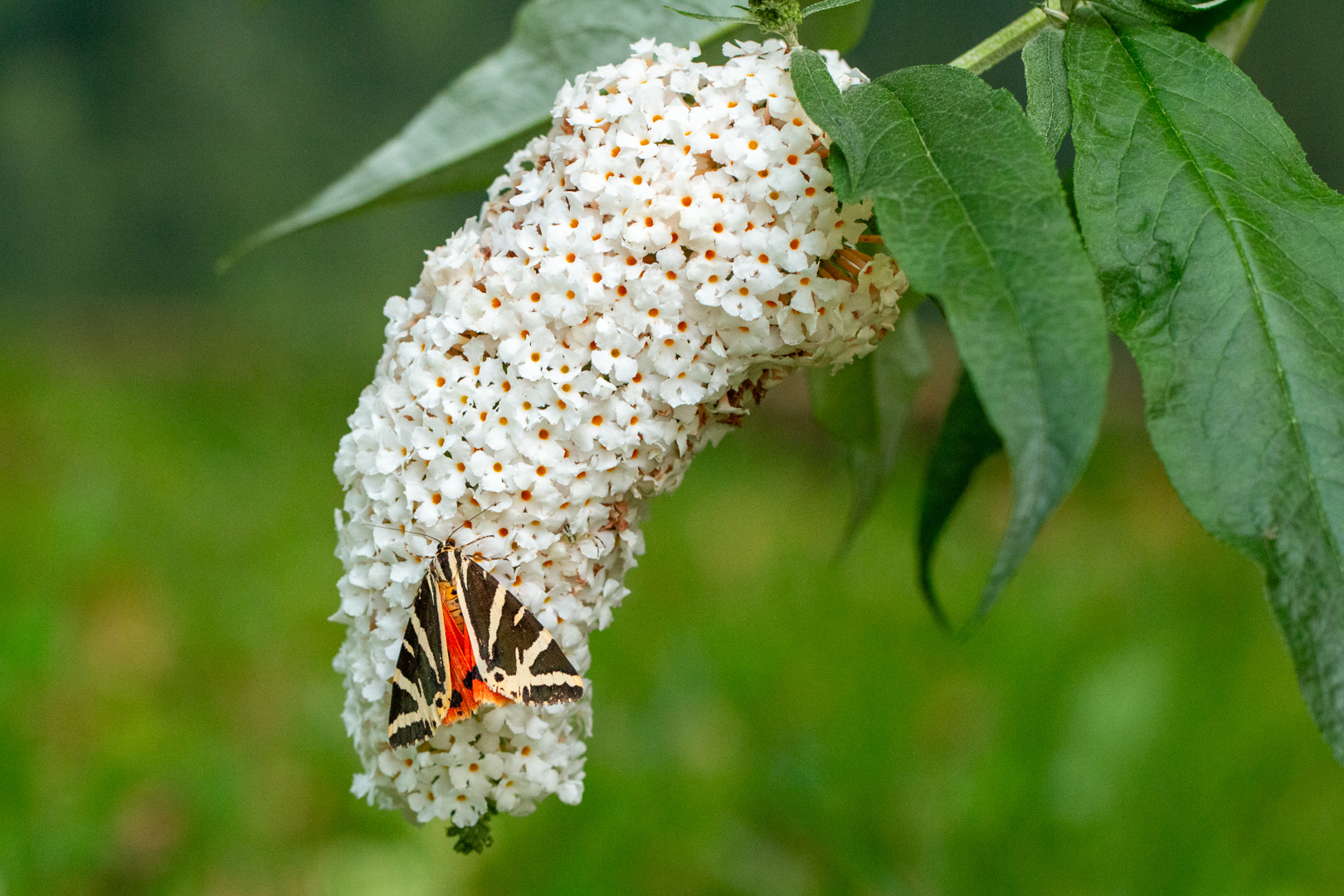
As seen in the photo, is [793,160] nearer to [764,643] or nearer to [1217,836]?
[1217,836]

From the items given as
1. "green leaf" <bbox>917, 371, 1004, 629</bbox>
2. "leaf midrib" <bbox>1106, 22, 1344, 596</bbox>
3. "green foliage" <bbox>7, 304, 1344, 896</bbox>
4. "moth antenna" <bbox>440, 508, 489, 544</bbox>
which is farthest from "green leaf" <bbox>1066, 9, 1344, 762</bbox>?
"green foliage" <bbox>7, 304, 1344, 896</bbox>

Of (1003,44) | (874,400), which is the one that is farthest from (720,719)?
(1003,44)

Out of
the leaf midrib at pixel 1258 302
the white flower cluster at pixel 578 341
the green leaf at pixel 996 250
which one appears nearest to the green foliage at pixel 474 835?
the white flower cluster at pixel 578 341

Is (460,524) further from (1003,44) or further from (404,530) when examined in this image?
(1003,44)

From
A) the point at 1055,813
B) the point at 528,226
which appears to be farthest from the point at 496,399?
the point at 1055,813

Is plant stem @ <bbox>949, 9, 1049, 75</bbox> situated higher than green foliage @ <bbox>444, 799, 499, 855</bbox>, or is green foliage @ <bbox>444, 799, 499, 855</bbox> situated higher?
plant stem @ <bbox>949, 9, 1049, 75</bbox>

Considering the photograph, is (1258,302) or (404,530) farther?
(404,530)

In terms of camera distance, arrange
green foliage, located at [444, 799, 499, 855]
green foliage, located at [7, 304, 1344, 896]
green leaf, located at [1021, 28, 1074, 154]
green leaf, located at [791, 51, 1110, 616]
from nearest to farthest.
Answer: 1. green leaf, located at [791, 51, 1110, 616]
2. green leaf, located at [1021, 28, 1074, 154]
3. green foliage, located at [444, 799, 499, 855]
4. green foliage, located at [7, 304, 1344, 896]

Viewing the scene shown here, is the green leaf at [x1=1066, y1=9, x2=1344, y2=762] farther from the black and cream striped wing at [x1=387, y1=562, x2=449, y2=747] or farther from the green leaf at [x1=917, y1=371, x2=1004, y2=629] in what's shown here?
the black and cream striped wing at [x1=387, y1=562, x2=449, y2=747]
